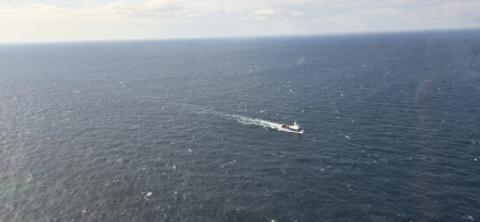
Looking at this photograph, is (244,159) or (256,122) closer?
(244,159)

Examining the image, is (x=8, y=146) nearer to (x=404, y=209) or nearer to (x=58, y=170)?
(x=58, y=170)

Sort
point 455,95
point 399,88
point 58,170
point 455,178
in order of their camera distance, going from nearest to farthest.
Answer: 1. point 455,178
2. point 58,170
3. point 455,95
4. point 399,88

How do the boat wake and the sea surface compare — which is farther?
the boat wake

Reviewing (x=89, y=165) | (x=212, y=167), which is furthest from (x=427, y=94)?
(x=89, y=165)

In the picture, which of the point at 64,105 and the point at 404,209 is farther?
the point at 64,105

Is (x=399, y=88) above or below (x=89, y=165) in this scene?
above

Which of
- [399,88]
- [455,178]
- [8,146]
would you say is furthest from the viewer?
[399,88]

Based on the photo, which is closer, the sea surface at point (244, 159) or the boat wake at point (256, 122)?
the sea surface at point (244, 159)

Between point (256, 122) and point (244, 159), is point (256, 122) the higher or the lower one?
the higher one

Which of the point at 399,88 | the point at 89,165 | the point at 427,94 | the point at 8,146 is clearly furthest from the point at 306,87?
the point at 8,146

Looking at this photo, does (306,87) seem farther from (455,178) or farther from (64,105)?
(64,105)
